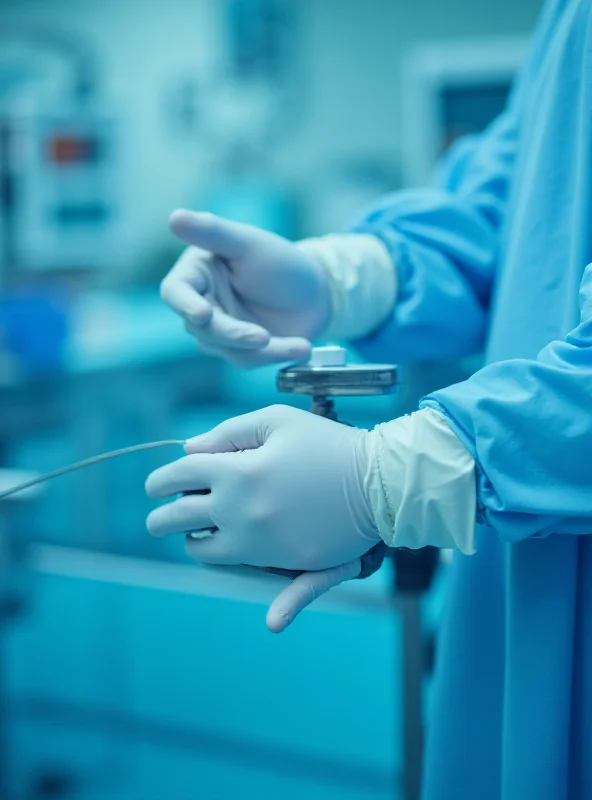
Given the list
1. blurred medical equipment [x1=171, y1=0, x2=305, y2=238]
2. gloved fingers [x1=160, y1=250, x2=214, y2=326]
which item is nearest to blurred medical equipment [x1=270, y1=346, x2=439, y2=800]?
gloved fingers [x1=160, y1=250, x2=214, y2=326]

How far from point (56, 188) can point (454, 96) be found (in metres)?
1.91

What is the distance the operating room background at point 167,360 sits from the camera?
1.44 meters

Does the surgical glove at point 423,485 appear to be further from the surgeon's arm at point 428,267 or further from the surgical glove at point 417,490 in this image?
the surgeon's arm at point 428,267

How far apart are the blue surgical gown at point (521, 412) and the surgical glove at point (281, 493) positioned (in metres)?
0.08

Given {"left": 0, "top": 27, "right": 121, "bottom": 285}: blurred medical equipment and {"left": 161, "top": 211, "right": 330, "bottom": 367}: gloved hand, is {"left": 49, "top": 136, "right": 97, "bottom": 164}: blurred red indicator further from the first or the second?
{"left": 161, "top": 211, "right": 330, "bottom": 367}: gloved hand

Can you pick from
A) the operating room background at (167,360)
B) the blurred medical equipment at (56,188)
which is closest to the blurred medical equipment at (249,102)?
the operating room background at (167,360)

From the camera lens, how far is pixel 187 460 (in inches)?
23.5

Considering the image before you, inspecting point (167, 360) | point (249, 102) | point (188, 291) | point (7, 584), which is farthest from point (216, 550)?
point (249, 102)

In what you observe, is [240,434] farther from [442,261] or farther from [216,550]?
[442,261]

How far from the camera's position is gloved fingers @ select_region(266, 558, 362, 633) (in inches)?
22.3

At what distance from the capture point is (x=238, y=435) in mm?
603

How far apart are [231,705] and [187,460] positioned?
994mm

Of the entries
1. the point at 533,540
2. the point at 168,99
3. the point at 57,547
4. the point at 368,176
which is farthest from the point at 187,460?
the point at 168,99

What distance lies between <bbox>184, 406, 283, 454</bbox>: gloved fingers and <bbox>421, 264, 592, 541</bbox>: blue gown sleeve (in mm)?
126
